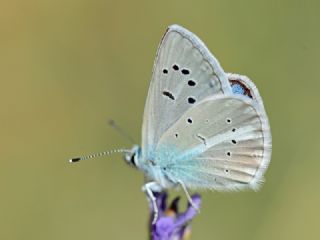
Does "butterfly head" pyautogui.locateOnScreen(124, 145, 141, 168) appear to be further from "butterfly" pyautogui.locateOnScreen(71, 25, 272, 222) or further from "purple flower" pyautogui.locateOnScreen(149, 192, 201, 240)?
"purple flower" pyautogui.locateOnScreen(149, 192, 201, 240)

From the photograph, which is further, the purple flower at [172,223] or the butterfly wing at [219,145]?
the butterfly wing at [219,145]

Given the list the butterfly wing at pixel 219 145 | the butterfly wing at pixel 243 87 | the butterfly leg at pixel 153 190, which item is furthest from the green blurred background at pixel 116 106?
the butterfly wing at pixel 243 87

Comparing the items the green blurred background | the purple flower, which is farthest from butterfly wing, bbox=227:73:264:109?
the green blurred background

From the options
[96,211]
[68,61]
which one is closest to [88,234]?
[96,211]

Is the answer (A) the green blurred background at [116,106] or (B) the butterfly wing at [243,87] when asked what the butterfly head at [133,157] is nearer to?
(B) the butterfly wing at [243,87]

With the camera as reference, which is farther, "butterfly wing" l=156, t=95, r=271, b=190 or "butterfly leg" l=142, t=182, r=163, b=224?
"butterfly wing" l=156, t=95, r=271, b=190

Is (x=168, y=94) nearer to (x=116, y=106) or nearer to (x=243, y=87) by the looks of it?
(x=243, y=87)

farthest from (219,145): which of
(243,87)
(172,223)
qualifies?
(172,223)
